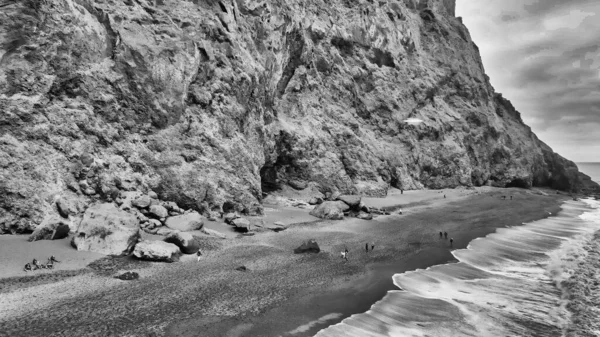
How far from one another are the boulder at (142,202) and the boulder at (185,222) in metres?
2.16

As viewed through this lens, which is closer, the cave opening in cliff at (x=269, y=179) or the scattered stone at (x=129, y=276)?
the scattered stone at (x=129, y=276)

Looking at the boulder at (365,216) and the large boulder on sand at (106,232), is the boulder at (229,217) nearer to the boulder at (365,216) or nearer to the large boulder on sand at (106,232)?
the large boulder on sand at (106,232)

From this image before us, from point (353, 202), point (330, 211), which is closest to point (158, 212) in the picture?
point (330, 211)

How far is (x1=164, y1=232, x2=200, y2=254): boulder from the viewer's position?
72.8 feet

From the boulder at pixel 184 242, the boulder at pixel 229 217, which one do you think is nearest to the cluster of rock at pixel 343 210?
the boulder at pixel 229 217

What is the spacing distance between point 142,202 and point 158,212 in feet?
5.23

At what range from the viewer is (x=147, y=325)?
13.5 meters

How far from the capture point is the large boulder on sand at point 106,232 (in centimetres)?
2041

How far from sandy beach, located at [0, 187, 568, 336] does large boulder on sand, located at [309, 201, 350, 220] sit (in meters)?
5.29

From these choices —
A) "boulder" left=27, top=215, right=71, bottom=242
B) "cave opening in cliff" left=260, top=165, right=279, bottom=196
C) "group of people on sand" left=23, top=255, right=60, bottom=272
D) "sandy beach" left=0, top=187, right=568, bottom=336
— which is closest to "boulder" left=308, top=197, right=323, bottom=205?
"cave opening in cliff" left=260, top=165, right=279, bottom=196

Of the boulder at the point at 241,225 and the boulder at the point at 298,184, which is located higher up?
the boulder at the point at 298,184

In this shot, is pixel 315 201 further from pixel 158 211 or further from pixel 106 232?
pixel 106 232

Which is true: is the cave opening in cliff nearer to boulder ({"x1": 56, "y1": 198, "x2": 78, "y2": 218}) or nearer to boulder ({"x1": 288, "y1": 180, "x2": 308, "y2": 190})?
boulder ({"x1": 288, "y1": 180, "x2": 308, "y2": 190})

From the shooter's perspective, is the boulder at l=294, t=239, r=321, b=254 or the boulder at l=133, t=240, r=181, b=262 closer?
the boulder at l=133, t=240, r=181, b=262
